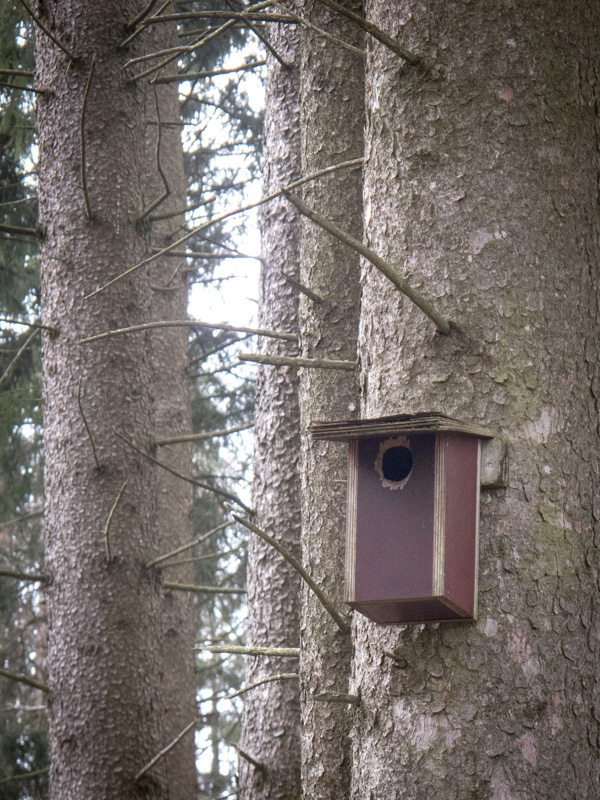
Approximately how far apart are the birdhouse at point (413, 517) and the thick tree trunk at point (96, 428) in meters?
1.97

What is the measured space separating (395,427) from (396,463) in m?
0.20

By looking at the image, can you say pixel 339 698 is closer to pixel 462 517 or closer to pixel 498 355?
pixel 462 517

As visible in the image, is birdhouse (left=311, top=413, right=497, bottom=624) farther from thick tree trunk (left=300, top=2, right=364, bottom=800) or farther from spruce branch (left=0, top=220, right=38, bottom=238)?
spruce branch (left=0, top=220, right=38, bottom=238)

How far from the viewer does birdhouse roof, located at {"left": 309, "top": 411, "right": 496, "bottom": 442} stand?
172cm

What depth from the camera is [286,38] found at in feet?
15.6

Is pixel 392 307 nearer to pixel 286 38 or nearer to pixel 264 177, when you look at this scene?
pixel 264 177

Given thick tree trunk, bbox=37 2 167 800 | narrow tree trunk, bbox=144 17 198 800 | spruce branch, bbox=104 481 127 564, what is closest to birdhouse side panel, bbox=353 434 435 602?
spruce branch, bbox=104 481 127 564

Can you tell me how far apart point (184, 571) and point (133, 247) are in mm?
3487

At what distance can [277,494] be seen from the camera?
169 inches

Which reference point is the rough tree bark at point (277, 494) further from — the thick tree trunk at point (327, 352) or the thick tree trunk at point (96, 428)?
the thick tree trunk at point (327, 352)

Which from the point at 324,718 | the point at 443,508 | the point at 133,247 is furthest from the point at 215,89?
the point at 443,508

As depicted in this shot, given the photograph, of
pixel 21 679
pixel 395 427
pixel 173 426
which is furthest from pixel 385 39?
pixel 173 426

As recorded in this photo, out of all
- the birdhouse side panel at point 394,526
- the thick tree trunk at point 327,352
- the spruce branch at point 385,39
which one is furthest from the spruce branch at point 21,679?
the spruce branch at point 385,39

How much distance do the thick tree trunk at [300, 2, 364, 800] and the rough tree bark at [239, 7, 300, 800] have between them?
1201 millimetres
